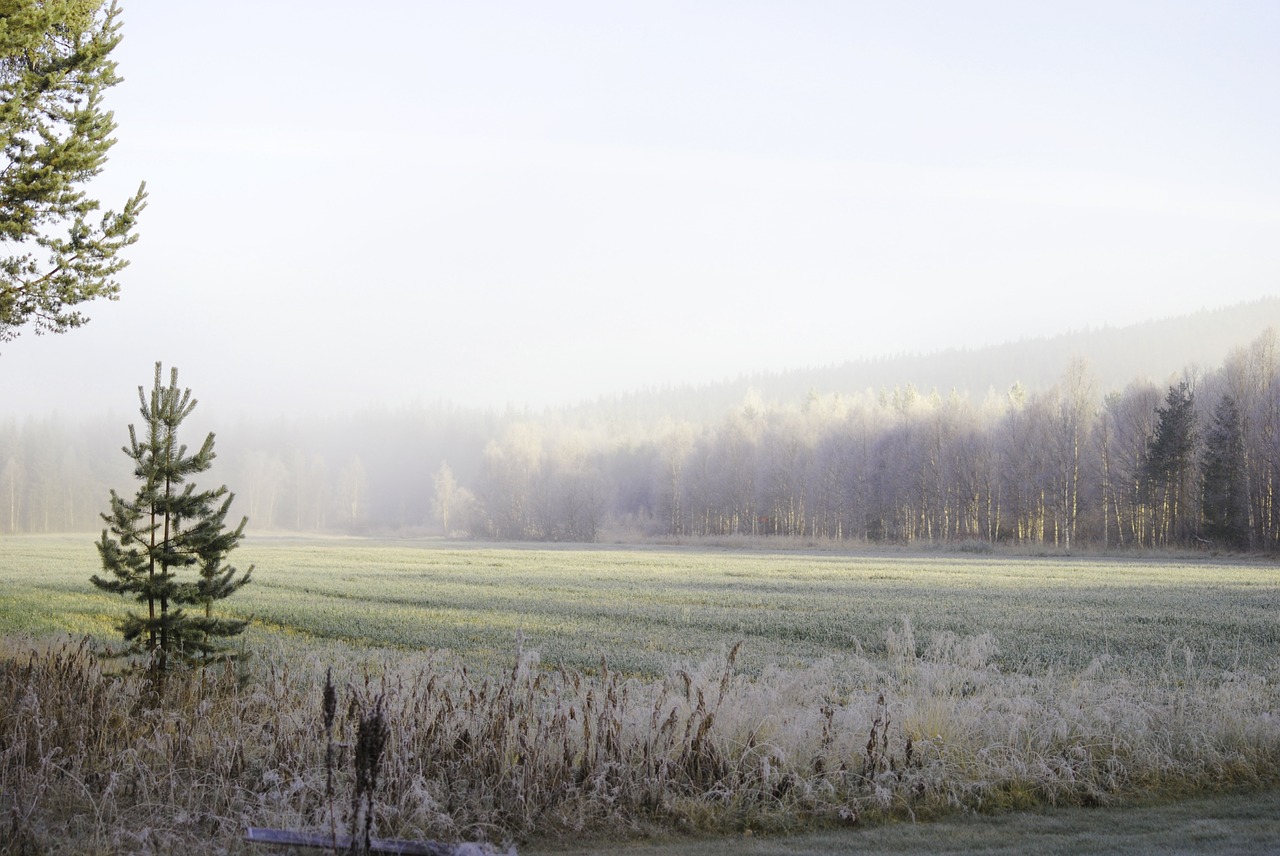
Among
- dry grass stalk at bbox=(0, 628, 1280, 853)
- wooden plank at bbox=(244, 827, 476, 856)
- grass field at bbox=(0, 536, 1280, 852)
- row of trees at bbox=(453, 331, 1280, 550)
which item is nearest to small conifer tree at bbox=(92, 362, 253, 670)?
grass field at bbox=(0, 536, 1280, 852)

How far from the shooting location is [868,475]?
90.9 meters

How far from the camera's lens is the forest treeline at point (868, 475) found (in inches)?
2532

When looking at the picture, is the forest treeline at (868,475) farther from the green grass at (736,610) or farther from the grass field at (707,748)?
the grass field at (707,748)

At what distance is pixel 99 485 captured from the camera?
135875mm

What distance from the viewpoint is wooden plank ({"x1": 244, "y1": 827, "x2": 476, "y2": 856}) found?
18.5 ft

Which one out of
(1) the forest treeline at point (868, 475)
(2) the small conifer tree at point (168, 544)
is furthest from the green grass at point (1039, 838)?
(1) the forest treeline at point (868, 475)

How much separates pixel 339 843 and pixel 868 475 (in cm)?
8839

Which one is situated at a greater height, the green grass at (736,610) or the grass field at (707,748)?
the grass field at (707,748)

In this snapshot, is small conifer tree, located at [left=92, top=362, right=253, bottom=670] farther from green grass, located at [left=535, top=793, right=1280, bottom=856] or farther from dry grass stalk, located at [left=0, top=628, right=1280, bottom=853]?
green grass, located at [left=535, top=793, right=1280, bottom=856]

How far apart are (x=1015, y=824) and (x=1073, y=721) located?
212 cm

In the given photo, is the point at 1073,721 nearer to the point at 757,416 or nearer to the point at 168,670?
the point at 168,670

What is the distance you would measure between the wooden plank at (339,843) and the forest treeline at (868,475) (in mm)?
64061

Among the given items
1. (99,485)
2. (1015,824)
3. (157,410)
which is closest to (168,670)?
(157,410)

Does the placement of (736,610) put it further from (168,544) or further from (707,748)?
(707,748)
